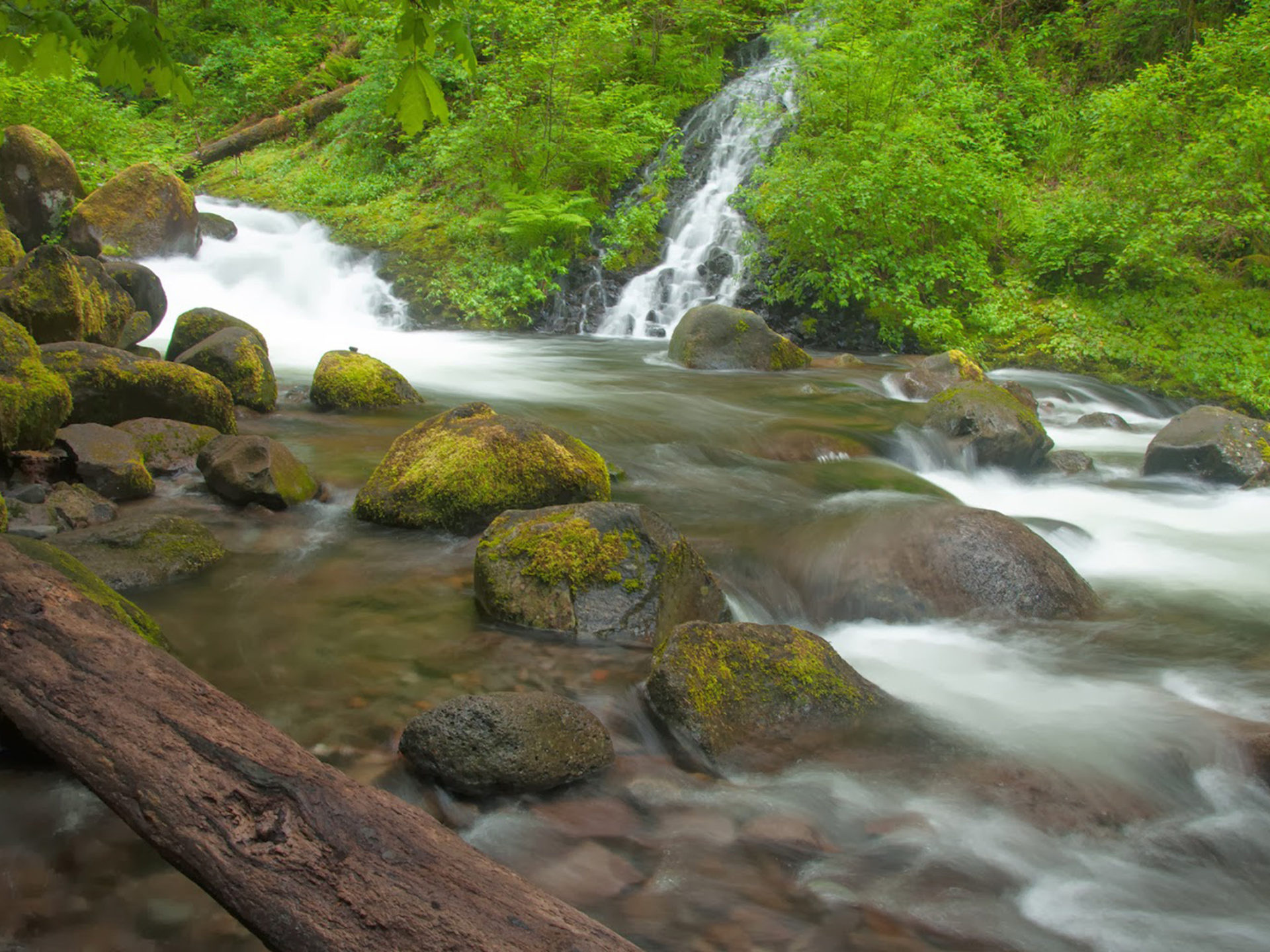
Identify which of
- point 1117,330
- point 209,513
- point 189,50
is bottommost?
point 209,513

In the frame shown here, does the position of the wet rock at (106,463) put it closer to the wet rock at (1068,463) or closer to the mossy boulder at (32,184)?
the wet rock at (1068,463)

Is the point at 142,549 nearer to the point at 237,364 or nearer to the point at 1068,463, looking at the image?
the point at 237,364

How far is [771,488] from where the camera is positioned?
721 cm

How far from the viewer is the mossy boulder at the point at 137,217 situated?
571 inches

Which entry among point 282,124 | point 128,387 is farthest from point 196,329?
point 282,124

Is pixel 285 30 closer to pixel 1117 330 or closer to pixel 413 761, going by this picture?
pixel 1117 330

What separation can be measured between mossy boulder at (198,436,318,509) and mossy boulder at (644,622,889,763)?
315cm

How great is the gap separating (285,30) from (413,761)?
97.5 ft

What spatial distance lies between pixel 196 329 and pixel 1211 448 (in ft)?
32.4

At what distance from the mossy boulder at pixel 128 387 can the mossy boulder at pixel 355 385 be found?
4.92 feet

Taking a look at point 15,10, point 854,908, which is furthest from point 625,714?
point 15,10

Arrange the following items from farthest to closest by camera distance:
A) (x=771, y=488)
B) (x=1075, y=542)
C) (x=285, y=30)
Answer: (x=285, y=30)
(x=771, y=488)
(x=1075, y=542)

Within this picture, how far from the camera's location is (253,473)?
18.9ft

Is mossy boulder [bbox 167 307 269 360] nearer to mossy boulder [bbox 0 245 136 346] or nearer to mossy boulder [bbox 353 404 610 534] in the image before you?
mossy boulder [bbox 0 245 136 346]
